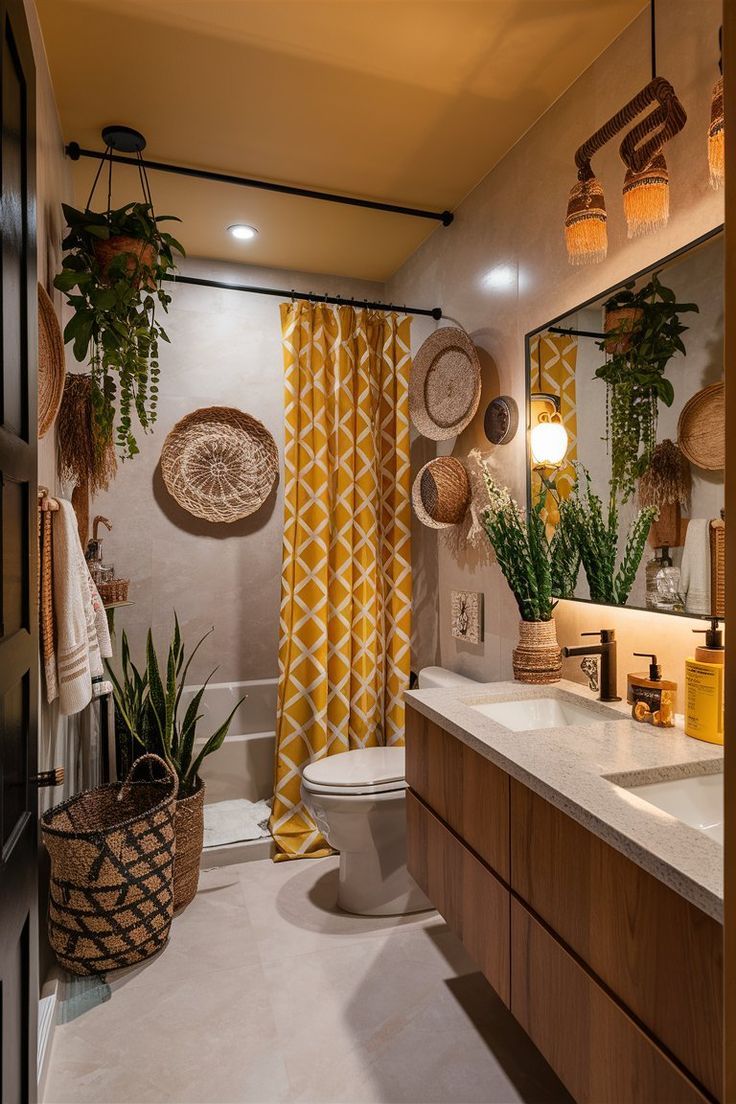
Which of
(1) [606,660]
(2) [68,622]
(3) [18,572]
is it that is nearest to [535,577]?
(1) [606,660]

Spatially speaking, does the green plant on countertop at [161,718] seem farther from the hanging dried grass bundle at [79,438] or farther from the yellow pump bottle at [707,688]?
the yellow pump bottle at [707,688]

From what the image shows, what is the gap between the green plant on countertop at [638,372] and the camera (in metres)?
1.64

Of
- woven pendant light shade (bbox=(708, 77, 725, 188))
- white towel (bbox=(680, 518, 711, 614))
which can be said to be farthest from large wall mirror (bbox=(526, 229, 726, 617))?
woven pendant light shade (bbox=(708, 77, 725, 188))

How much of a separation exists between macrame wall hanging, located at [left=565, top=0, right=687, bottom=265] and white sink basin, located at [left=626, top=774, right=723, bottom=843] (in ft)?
4.08

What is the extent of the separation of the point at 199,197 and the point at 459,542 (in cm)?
173

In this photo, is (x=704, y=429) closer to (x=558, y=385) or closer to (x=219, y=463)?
(x=558, y=385)

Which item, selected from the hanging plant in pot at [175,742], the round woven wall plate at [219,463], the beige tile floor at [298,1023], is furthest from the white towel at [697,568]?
the round woven wall plate at [219,463]

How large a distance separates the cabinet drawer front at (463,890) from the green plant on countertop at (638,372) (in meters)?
1.01

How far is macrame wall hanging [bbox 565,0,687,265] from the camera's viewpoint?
1.46 m

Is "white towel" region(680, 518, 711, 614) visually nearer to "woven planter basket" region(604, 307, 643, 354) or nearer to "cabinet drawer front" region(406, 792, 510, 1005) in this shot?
"woven planter basket" region(604, 307, 643, 354)

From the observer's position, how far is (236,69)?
6.37ft

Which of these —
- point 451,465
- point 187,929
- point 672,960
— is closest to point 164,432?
point 451,465

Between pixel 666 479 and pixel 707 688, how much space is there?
516mm

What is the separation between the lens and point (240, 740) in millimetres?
3053
